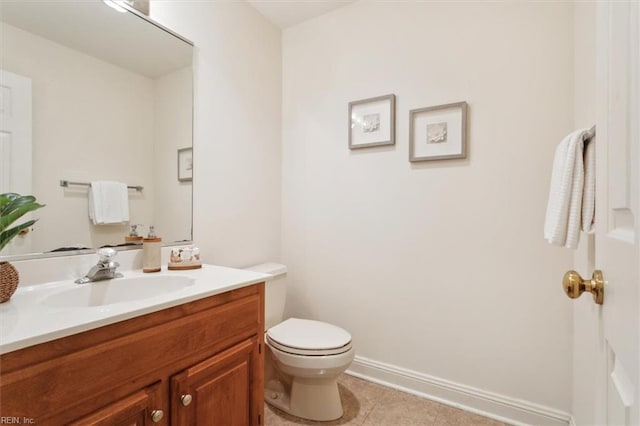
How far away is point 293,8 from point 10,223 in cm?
190

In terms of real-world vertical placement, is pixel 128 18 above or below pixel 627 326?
above

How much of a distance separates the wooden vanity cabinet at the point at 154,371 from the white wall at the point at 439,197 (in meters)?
0.89

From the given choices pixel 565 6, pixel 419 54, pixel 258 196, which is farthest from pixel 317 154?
pixel 565 6

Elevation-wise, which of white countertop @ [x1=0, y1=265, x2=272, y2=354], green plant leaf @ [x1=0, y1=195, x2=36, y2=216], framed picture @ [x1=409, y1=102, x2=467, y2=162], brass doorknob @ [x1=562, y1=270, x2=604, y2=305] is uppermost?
framed picture @ [x1=409, y1=102, x2=467, y2=162]

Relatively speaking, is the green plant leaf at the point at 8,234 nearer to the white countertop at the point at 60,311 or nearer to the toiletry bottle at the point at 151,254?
the white countertop at the point at 60,311

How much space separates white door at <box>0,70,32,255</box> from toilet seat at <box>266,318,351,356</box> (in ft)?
3.54

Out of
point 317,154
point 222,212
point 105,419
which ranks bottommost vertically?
point 105,419

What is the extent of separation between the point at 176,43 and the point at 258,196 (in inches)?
37.6

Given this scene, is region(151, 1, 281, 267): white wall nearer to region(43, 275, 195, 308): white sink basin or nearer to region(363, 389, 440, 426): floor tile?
region(43, 275, 195, 308): white sink basin

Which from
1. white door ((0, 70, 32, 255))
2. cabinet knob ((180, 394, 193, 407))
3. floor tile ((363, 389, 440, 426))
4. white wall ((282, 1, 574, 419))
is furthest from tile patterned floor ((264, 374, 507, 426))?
white door ((0, 70, 32, 255))

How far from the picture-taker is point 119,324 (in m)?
0.77

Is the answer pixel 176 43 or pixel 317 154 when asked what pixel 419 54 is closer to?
pixel 317 154

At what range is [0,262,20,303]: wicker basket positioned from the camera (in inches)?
33.5

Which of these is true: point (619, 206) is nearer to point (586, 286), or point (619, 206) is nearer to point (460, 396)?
point (586, 286)
